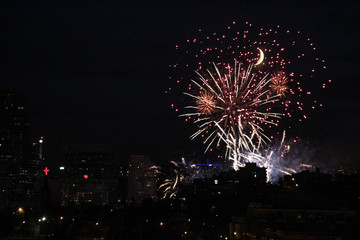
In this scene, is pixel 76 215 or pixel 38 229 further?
pixel 76 215

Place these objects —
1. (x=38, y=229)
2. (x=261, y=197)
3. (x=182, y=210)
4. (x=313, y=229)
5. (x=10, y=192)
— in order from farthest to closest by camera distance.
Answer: (x=10, y=192)
(x=182, y=210)
(x=261, y=197)
(x=38, y=229)
(x=313, y=229)

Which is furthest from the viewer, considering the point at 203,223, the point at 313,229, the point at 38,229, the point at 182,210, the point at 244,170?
the point at 244,170

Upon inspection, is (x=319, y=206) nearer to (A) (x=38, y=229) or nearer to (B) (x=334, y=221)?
(B) (x=334, y=221)

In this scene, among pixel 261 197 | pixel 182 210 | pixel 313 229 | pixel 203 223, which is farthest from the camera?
pixel 182 210

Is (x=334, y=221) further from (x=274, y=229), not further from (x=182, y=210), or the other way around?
(x=182, y=210)

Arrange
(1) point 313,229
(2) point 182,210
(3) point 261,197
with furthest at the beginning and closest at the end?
(2) point 182,210
(3) point 261,197
(1) point 313,229

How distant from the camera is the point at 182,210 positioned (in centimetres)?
11700

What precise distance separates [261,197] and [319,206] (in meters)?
39.3

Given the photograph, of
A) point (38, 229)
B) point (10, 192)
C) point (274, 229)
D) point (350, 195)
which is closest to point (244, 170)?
point (350, 195)

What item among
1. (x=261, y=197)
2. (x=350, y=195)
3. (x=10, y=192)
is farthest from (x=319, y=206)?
(x=10, y=192)

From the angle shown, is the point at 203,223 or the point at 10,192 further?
the point at 10,192

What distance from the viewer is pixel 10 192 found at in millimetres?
196000

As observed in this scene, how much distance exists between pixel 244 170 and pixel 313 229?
7056 centimetres

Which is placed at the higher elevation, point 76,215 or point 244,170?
point 244,170
